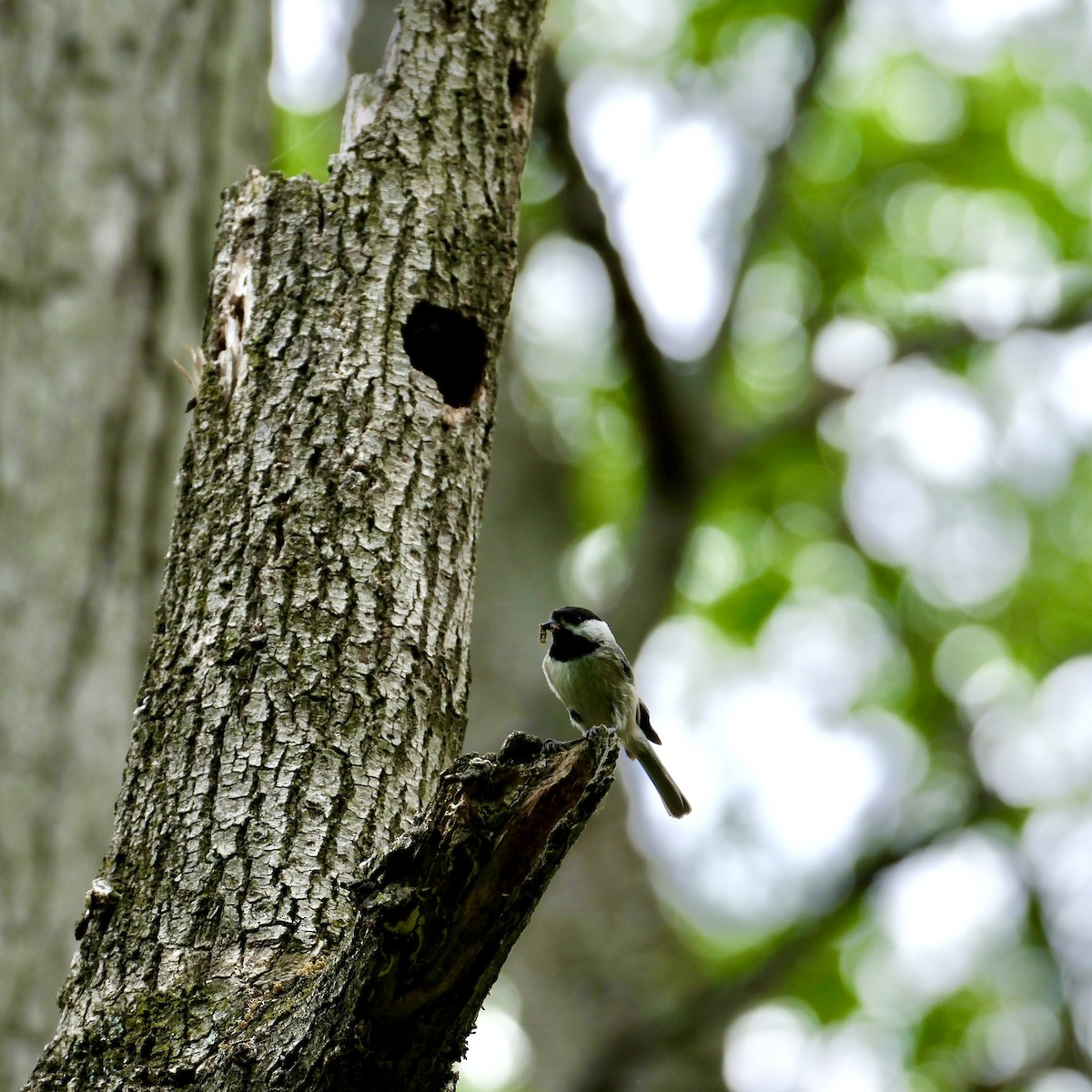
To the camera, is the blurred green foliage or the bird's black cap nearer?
the bird's black cap

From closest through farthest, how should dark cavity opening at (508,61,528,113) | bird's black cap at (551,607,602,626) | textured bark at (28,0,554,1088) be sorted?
textured bark at (28,0,554,1088), dark cavity opening at (508,61,528,113), bird's black cap at (551,607,602,626)

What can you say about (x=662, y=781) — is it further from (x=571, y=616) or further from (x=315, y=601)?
(x=315, y=601)

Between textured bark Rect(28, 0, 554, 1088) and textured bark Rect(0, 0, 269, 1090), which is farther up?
textured bark Rect(0, 0, 269, 1090)

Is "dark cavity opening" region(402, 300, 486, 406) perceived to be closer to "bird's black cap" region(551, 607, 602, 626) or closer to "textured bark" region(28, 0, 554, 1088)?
"textured bark" region(28, 0, 554, 1088)

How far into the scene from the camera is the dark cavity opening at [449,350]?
3193 mm

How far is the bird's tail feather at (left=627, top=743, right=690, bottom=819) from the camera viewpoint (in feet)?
14.3

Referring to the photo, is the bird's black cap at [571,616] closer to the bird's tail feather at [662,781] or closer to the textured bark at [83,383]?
the bird's tail feather at [662,781]

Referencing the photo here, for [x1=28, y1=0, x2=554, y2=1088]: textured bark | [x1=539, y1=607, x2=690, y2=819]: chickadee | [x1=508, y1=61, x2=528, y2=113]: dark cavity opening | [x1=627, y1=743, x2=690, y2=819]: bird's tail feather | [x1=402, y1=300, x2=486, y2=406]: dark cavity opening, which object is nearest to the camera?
[x1=28, y1=0, x2=554, y2=1088]: textured bark

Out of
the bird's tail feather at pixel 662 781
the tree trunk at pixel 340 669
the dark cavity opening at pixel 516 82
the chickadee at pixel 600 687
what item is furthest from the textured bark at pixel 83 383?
the bird's tail feather at pixel 662 781

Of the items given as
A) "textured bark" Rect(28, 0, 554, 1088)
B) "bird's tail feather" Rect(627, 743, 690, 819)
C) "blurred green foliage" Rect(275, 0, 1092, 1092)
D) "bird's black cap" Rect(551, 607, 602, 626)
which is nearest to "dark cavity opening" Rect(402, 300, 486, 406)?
"textured bark" Rect(28, 0, 554, 1088)

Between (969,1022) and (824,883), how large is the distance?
382cm

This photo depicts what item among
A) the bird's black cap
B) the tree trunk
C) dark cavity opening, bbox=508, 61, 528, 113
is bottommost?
the tree trunk

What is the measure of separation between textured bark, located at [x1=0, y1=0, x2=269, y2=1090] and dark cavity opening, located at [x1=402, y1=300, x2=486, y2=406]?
4.30ft

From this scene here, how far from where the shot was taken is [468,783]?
1.76m
